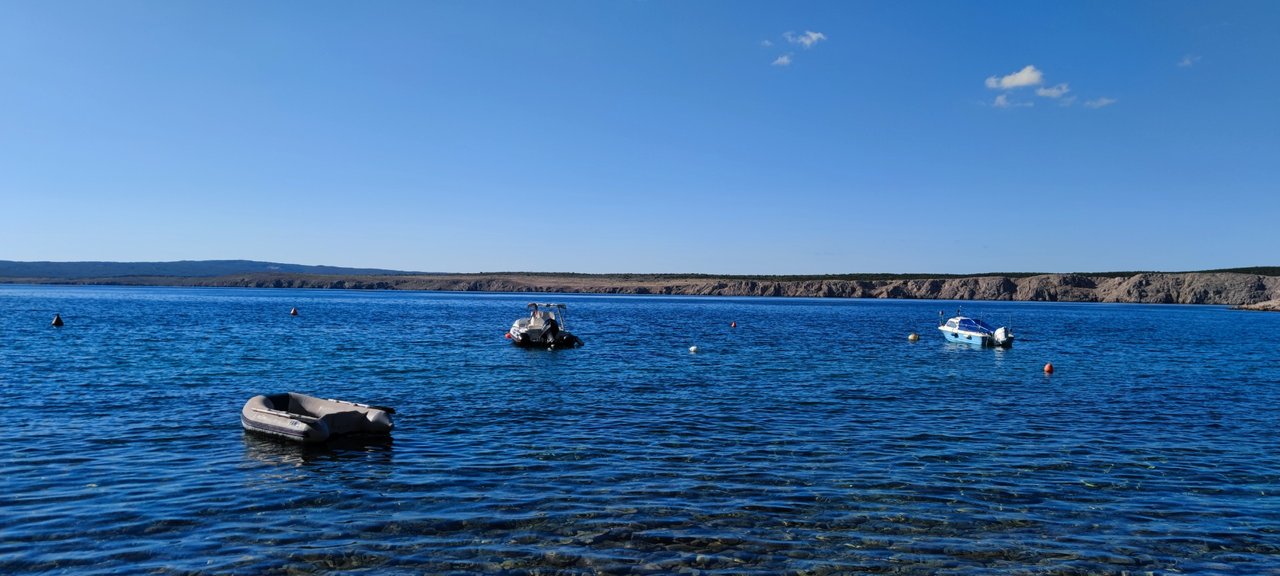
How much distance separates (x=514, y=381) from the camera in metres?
31.6

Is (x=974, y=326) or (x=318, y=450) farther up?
(x=974, y=326)

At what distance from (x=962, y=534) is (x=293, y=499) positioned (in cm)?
1119

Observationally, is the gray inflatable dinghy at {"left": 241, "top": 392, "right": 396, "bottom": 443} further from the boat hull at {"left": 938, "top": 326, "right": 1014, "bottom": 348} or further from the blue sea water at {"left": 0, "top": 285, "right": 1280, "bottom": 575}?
the boat hull at {"left": 938, "top": 326, "right": 1014, "bottom": 348}

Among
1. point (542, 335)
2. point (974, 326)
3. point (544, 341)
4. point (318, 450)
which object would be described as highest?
point (974, 326)

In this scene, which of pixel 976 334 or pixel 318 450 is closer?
pixel 318 450

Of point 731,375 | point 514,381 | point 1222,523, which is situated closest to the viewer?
point 1222,523

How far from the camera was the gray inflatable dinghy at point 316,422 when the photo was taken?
18.2 metres

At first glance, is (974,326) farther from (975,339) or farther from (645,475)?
(645,475)

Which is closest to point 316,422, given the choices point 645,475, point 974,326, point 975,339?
point 645,475

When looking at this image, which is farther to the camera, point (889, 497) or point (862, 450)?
point (862, 450)

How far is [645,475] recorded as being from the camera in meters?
15.5

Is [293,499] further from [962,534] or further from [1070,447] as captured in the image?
[1070,447]

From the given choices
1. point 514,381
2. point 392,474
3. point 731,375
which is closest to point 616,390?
point 514,381

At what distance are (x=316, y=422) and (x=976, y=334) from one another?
48.6 meters
